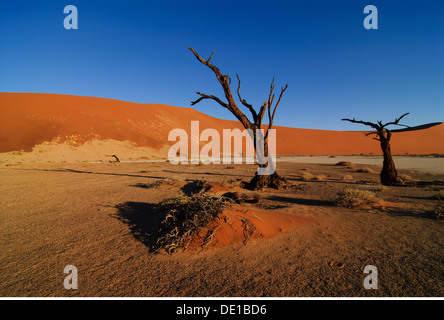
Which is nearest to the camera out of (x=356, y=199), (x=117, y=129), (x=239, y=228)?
(x=239, y=228)

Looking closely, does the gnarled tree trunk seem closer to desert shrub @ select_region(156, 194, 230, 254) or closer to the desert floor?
the desert floor

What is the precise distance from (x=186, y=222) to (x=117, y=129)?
39.3 metres

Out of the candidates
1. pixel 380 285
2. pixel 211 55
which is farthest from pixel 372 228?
pixel 211 55

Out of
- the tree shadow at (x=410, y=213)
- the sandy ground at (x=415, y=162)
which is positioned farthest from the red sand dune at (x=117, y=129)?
the tree shadow at (x=410, y=213)

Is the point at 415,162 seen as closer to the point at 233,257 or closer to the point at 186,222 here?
the point at 233,257

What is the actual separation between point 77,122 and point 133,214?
123 feet

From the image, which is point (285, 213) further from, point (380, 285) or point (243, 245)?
point (380, 285)

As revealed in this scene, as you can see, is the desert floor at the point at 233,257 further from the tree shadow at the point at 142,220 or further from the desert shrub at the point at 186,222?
the desert shrub at the point at 186,222

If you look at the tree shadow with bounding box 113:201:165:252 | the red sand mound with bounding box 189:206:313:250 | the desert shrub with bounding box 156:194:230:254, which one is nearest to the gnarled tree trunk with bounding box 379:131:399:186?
the red sand mound with bounding box 189:206:313:250

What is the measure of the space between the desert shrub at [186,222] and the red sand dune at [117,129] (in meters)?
32.5

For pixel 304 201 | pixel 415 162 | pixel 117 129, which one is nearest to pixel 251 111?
pixel 304 201

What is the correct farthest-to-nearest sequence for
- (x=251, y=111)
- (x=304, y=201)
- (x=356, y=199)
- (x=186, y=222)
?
(x=251, y=111) < (x=304, y=201) < (x=356, y=199) < (x=186, y=222)

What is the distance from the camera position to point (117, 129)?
3794cm
